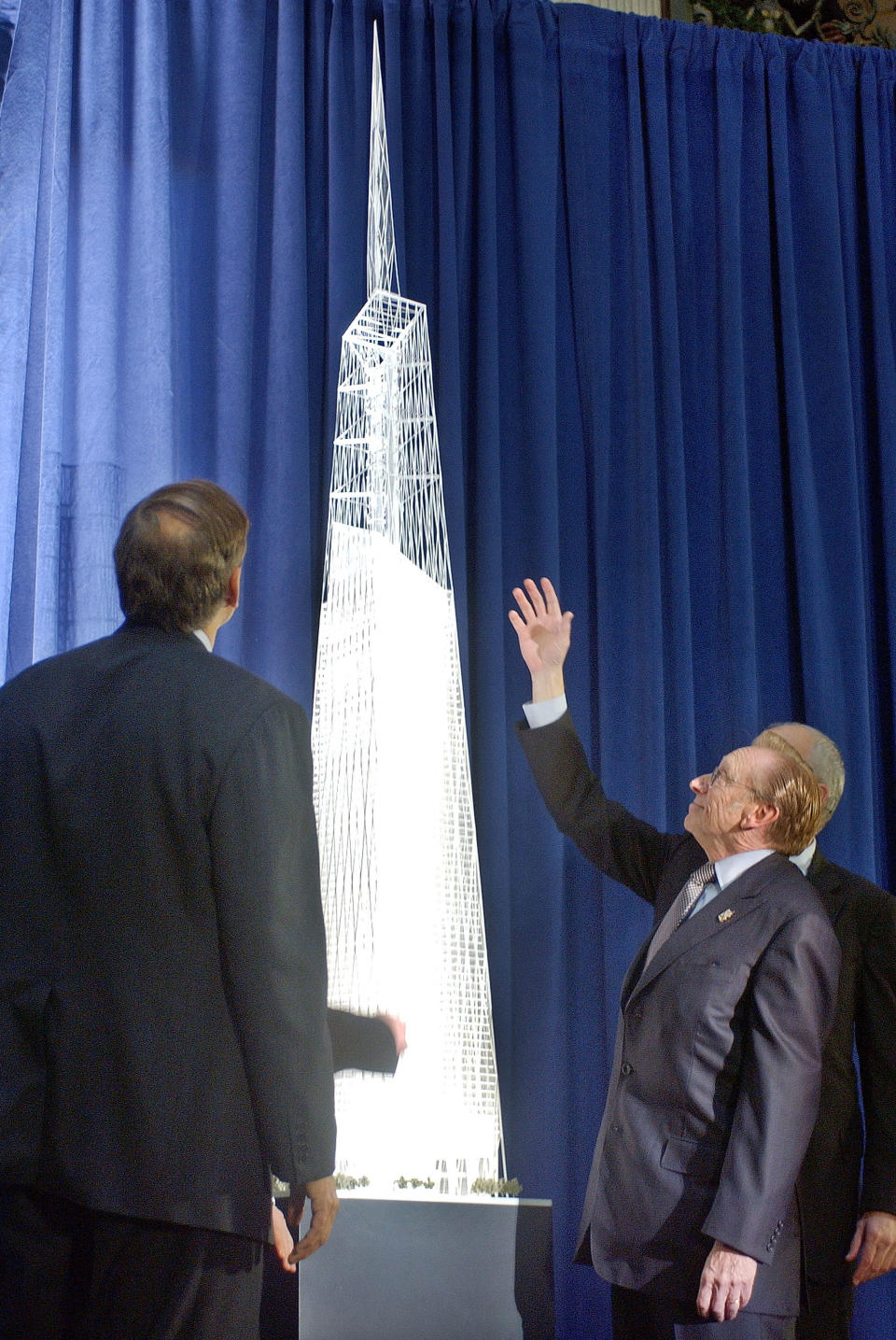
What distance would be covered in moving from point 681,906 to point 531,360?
4.24 feet

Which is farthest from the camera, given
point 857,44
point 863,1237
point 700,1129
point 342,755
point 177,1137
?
point 857,44

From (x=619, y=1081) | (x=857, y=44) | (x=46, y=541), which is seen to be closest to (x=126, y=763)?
(x=619, y=1081)

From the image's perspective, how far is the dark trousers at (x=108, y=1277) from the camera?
113 cm

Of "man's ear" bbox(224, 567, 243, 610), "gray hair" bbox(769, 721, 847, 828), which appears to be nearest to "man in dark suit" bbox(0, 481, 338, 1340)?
"man's ear" bbox(224, 567, 243, 610)

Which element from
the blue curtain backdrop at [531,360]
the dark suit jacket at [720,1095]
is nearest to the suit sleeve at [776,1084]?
the dark suit jacket at [720,1095]

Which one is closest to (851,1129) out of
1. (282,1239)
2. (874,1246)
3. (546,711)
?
(874,1246)

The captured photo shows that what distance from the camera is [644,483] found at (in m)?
2.74

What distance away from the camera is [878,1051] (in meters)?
1.97

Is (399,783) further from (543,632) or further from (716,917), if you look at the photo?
(716,917)

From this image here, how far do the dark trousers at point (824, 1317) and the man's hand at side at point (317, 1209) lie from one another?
88cm

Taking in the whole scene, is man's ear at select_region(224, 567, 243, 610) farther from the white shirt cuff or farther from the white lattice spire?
the white lattice spire

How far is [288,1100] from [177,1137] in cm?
10

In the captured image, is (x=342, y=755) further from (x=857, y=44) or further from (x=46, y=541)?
(x=857, y=44)

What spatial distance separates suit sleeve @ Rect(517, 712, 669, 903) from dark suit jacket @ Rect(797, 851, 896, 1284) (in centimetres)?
27
